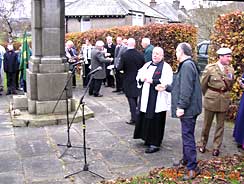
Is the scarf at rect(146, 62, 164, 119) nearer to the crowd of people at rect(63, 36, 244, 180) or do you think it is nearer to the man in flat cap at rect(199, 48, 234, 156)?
the crowd of people at rect(63, 36, 244, 180)

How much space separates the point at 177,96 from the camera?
A: 5.48 m

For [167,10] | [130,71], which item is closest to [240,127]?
[130,71]

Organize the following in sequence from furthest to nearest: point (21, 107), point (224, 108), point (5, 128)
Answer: point (21, 107), point (5, 128), point (224, 108)

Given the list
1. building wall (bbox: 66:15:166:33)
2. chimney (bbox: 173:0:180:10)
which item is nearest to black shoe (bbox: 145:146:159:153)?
building wall (bbox: 66:15:166:33)

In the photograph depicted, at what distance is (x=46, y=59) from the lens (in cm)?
881

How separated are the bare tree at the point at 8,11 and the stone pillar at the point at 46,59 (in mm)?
25087

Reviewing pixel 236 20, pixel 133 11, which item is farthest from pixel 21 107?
pixel 133 11

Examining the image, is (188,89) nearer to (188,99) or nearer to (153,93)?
(188,99)

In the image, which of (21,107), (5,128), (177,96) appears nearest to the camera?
(177,96)

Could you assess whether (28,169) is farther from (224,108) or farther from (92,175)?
(224,108)

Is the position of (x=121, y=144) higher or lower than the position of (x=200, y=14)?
lower

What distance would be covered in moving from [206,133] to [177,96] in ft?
5.06

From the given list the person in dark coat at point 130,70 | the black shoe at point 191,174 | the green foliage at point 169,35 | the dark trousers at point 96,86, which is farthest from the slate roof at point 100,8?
the black shoe at point 191,174

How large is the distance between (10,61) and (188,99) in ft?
30.2
